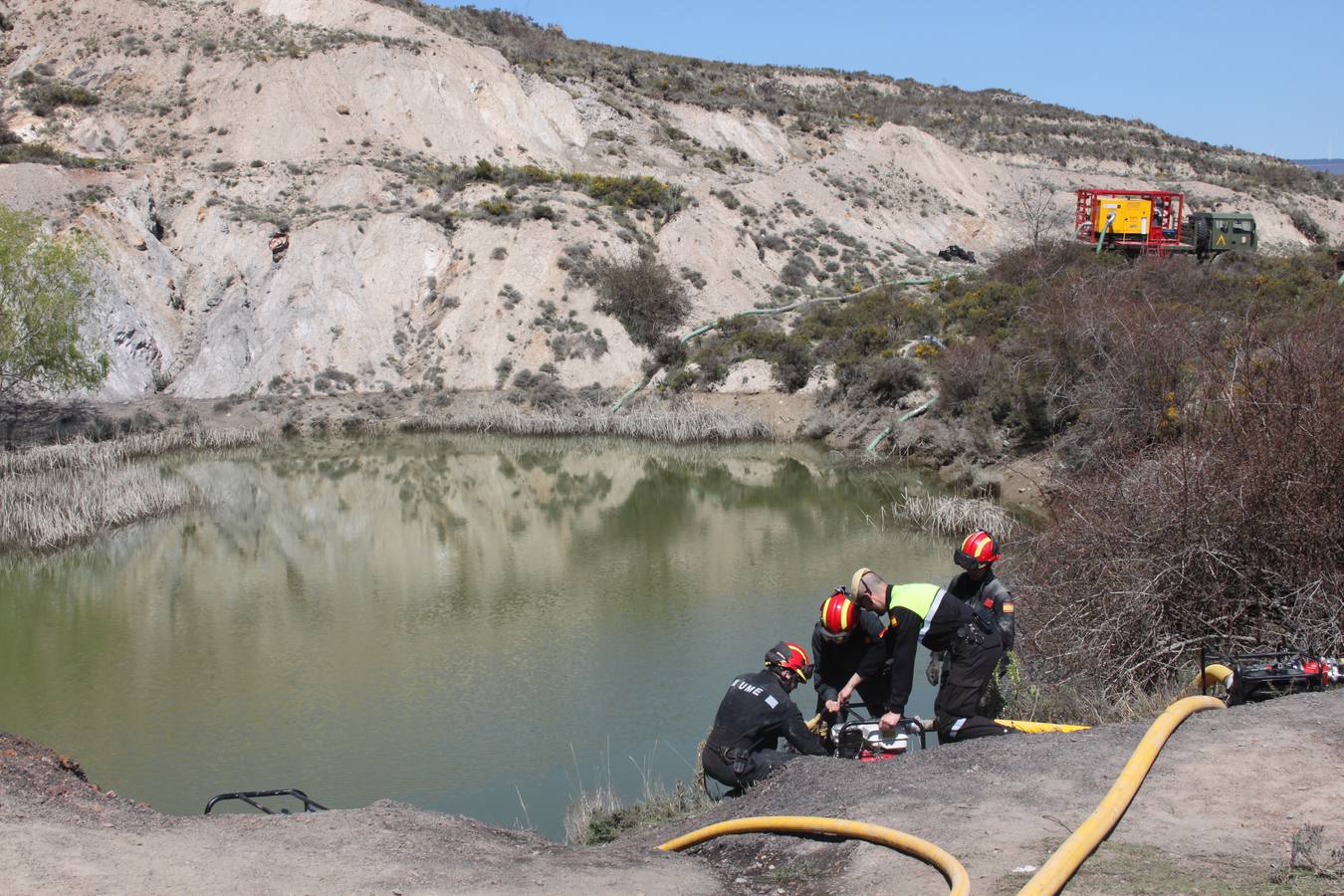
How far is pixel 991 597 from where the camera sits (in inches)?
372

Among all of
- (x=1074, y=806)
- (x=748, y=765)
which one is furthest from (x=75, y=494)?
(x=1074, y=806)

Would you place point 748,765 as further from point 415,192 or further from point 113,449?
point 415,192

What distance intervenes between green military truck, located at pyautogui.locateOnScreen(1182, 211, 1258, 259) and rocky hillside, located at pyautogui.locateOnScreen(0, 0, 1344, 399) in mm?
13329

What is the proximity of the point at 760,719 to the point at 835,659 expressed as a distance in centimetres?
89

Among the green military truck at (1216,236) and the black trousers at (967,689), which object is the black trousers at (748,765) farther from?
the green military truck at (1216,236)

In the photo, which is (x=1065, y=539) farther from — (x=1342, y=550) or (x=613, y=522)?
(x=613, y=522)

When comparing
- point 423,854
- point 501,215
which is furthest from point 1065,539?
point 501,215

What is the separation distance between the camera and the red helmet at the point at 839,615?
864 cm

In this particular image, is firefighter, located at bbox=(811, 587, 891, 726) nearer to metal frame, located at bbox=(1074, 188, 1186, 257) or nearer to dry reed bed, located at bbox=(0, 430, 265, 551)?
dry reed bed, located at bbox=(0, 430, 265, 551)

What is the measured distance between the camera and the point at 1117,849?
248 inches

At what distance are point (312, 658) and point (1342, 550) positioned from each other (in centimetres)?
1255

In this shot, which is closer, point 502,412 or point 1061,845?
point 1061,845

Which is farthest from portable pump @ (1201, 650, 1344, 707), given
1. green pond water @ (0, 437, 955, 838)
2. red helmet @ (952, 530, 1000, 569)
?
green pond water @ (0, 437, 955, 838)

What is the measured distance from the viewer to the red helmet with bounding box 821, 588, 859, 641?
864 centimetres
